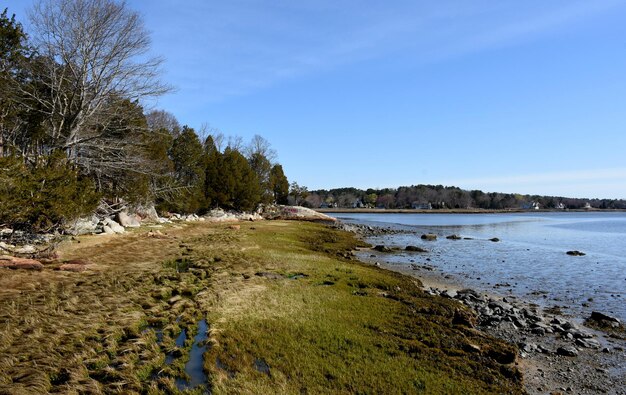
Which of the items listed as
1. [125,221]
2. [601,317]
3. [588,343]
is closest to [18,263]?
[125,221]

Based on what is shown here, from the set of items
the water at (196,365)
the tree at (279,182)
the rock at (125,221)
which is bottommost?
the water at (196,365)

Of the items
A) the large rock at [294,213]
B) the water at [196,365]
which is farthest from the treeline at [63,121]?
the large rock at [294,213]

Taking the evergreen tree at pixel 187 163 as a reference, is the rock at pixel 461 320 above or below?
below

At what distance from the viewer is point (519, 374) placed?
785cm

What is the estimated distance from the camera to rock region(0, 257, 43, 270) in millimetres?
13383

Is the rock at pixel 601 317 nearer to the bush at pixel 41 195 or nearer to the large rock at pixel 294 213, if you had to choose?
the bush at pixel 41 195

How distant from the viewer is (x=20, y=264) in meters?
13.6

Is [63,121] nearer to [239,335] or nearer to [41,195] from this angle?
[41,195]

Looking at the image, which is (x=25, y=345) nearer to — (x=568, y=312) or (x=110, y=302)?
(x=110, y=302)

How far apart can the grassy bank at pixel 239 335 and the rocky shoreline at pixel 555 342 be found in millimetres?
913

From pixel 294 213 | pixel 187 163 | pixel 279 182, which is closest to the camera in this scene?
pixel 187 163

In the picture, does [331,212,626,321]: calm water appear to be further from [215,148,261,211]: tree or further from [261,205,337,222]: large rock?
[261,205,337,222]: large rock

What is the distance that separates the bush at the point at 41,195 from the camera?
13688mm

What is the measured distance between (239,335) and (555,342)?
29.7ft
